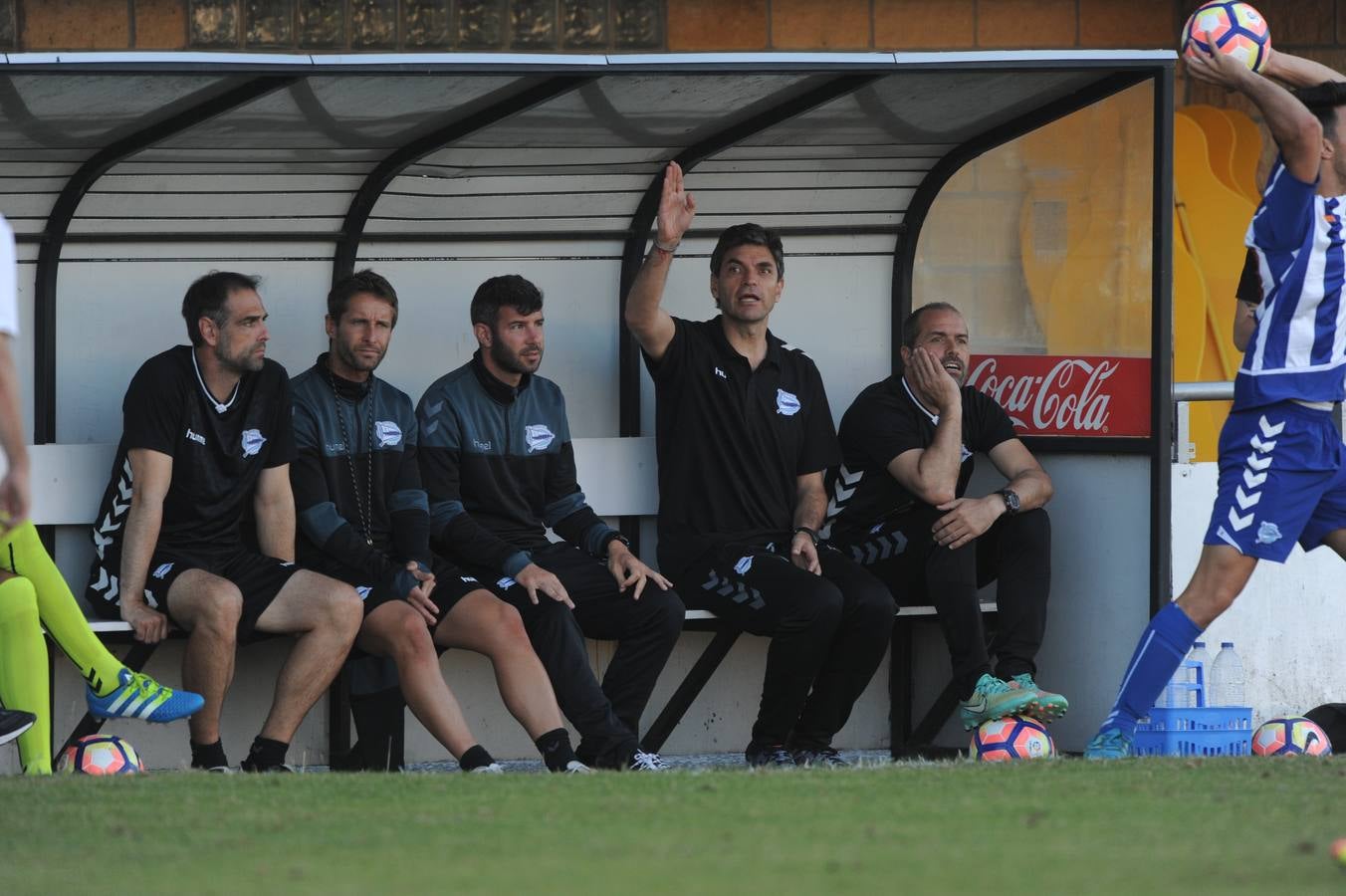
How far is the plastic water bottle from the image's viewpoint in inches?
261

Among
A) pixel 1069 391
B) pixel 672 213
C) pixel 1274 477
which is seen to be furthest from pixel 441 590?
pixel 1274 477

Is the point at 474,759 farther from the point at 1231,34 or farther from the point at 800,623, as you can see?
the point at 1231,34

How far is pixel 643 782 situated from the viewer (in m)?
4.64

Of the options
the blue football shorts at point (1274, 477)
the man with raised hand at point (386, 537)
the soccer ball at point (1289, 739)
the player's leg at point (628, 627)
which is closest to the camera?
the blue football shorts at point (1274, 477)

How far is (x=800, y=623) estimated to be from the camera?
5953 mm

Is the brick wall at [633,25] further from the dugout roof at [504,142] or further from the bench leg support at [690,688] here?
the bench leg support at [690,688]

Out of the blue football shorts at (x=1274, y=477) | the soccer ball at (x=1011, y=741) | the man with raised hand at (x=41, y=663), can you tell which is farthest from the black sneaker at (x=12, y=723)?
the blue football shorts at (x=1274, y=477)

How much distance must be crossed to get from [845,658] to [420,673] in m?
1.30

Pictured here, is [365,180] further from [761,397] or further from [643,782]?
[643,782]

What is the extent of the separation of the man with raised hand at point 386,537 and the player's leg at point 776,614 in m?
0.70

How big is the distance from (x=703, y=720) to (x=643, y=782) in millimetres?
2208

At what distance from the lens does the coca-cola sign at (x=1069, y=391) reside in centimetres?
625

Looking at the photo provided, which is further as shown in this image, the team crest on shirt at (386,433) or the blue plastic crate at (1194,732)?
the team crest on shirt at (386,433)

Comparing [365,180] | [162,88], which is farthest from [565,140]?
[162,88]
